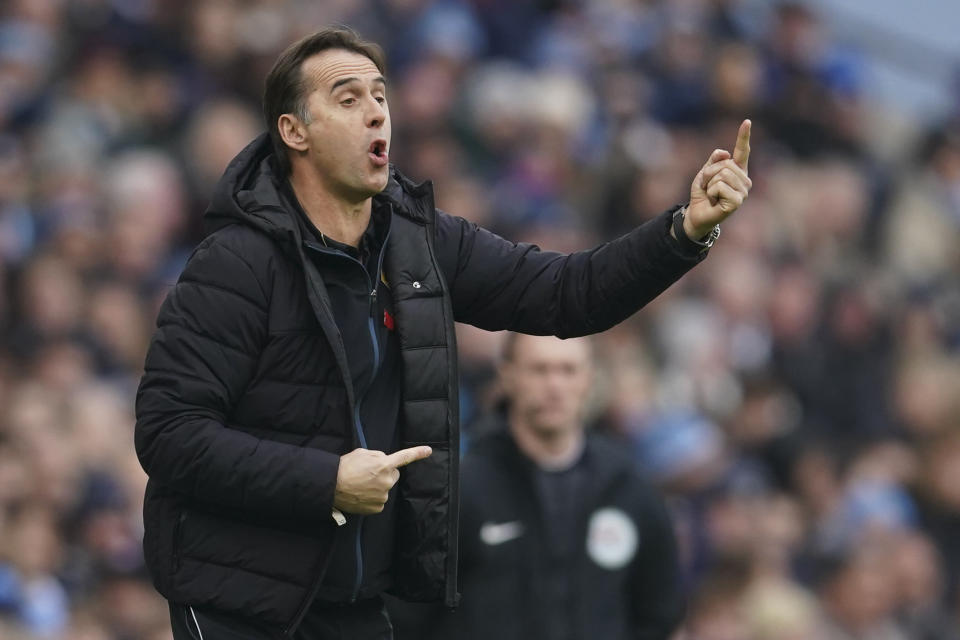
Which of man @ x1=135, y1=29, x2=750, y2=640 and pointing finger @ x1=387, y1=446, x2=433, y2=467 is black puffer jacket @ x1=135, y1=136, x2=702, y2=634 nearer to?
man @ x1=135, y1=29, x2=750, y2=640

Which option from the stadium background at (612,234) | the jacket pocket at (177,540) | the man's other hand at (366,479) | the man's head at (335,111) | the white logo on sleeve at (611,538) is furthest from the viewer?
the stadium background at (612,234)

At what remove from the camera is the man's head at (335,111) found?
3.84 metres

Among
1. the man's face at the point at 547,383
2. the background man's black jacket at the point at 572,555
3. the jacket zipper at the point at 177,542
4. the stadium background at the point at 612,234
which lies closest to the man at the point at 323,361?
the jacket zipper at the point at 177,542

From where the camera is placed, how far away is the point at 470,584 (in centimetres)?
541

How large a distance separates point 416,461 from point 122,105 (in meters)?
5.56

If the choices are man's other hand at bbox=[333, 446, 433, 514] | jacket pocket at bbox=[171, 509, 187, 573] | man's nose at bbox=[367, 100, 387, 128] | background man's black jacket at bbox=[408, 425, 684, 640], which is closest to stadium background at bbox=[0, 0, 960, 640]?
background man's black jacket at bbox=[408, 425, 684, 640]

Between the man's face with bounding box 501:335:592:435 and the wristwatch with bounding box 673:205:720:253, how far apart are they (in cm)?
178

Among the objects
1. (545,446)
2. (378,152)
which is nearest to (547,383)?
(545,446)

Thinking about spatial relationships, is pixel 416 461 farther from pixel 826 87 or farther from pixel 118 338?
pixel 826 87

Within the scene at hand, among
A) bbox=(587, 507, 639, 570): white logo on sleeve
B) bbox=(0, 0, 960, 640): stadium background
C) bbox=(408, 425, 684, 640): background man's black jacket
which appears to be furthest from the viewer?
bbox=(0, 0, 960, 640): stadium background

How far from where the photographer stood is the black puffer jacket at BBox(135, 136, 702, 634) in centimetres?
366

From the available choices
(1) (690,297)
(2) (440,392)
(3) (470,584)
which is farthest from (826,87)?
(2) (440,392)

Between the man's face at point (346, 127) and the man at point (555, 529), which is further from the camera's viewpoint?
the man at point (555, 529)

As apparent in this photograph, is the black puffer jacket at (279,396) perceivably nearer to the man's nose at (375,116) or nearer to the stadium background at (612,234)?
the man's nose at (375,116)
